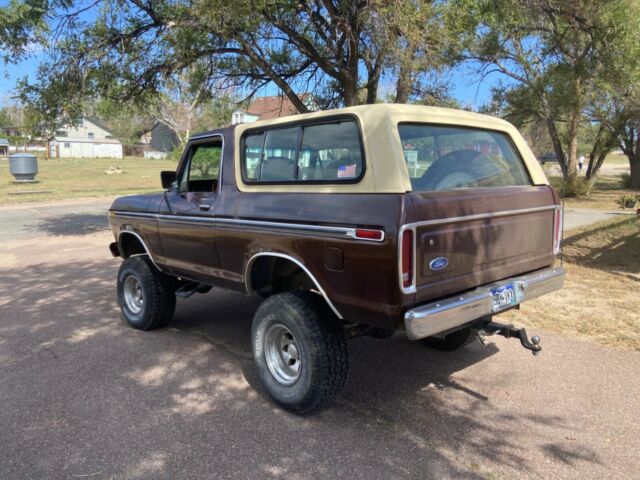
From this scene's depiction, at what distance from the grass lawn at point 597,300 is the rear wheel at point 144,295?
3478 millimetres

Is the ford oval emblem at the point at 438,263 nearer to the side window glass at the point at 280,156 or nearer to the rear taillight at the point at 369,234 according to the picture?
the rear taillight at the point at 369,234

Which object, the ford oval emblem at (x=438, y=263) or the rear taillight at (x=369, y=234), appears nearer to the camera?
the rear taillight at (x=369, y=234)

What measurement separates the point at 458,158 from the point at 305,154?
1088mm

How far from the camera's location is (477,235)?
3.24 meters

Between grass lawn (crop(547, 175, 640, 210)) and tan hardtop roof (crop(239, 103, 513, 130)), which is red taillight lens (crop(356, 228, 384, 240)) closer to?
tan hardtop roof (crop(239, 103, 513, 130))

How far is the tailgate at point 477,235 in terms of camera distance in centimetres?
292

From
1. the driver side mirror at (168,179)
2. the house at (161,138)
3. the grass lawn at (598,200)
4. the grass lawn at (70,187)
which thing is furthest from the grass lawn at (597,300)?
the house at (161,138)

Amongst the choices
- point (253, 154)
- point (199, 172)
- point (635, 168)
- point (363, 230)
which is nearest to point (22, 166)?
point (199, 172)

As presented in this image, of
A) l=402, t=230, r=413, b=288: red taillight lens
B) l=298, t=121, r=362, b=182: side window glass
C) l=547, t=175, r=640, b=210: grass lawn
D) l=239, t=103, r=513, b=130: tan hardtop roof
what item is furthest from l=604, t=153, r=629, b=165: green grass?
l=402, t=230, r=413, b=288: red taillight lens

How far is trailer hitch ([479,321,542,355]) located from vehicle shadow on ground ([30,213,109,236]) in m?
10.4

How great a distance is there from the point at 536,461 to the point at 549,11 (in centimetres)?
831

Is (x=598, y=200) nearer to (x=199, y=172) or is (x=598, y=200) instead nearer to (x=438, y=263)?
(x=199, y=172)

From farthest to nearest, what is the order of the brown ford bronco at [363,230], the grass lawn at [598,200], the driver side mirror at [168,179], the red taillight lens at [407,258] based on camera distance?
the grass lawn at [598,200] → the driver side mirror at [168,179] → the brown ford bronco at [363,230] → the red taillight lens at [407,258]

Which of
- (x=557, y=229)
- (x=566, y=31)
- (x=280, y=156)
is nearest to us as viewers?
(x=280, y=156)
